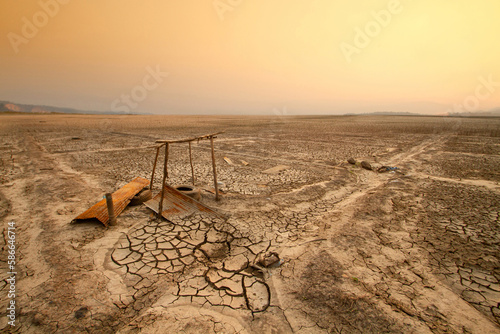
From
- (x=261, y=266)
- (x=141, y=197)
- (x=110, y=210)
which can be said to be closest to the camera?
(x=261, y=266)

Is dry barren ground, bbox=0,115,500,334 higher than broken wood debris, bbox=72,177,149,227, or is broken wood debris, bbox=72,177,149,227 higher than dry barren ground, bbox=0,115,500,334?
broken wood debris, bbox=72,177,149,227

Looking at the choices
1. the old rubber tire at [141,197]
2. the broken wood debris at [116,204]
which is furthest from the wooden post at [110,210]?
the old rubber tire at [141,197]

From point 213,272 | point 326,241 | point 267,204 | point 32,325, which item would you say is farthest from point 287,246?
point 32,325

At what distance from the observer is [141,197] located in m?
4.84

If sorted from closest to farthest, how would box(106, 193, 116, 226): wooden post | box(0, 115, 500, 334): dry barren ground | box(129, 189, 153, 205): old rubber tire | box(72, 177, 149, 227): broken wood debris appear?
box(0, 115, 500, 334): dry barren ground, box(106, 193, 116, 226): wooden post, box(72, 177, 149, 227): broken wood debris, box(129, 189, 153, 205): old rubber tire

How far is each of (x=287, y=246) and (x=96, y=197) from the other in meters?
4.76

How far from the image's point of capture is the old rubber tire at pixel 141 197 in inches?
188

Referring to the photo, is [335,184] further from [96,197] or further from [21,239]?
[21,239]

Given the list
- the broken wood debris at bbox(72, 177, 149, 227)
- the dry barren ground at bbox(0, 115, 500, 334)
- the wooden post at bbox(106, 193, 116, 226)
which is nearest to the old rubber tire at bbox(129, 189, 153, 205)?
the broken wood debris at bbox(72, 177, 149, 227)

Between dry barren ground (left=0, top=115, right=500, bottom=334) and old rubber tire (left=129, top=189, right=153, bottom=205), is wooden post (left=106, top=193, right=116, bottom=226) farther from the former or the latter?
old rubber tire (left=129, top=189, right=153, bottom=205)

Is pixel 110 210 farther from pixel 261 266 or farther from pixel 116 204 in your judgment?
pixel 261 266

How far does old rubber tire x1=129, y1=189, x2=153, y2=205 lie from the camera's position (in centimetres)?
477

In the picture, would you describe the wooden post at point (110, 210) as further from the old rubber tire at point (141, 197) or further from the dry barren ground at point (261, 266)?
the old rubber tire at point (141, 197)

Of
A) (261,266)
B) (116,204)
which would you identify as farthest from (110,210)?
(261,266)
